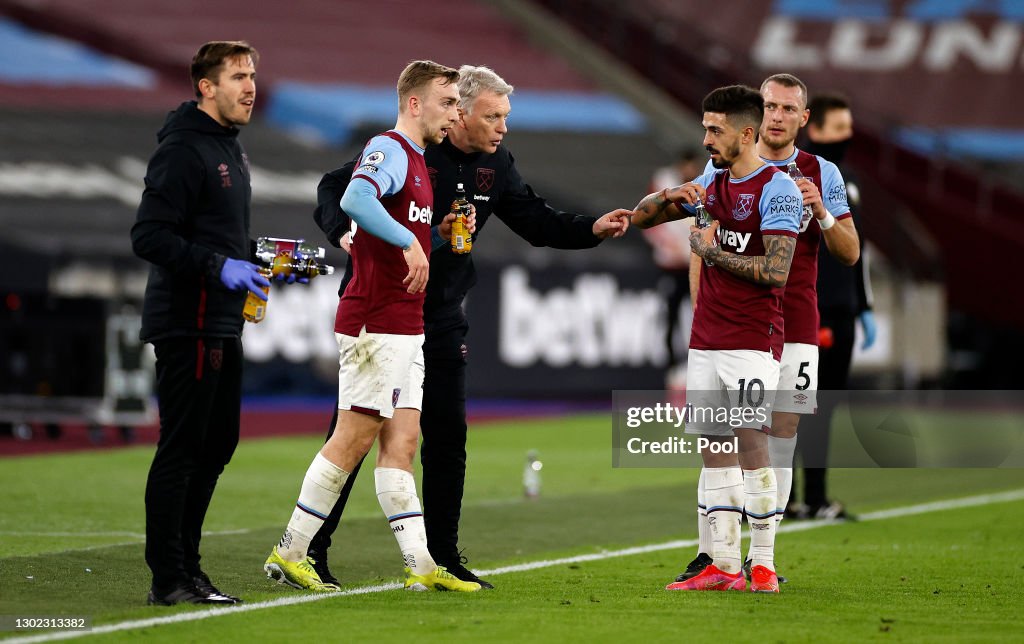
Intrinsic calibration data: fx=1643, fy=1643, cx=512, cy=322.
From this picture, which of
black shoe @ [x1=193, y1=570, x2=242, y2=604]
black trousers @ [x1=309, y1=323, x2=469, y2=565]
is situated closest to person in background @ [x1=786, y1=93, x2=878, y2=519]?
black trousers @ [x1=309, y1=323, x2=469, y2=565]

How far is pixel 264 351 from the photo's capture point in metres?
21.0

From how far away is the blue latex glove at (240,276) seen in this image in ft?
21.6

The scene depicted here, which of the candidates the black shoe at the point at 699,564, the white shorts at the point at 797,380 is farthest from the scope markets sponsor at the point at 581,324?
the black shoe at the point at 699,564

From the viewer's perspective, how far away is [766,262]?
7.07 metres

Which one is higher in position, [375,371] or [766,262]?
[766,262]

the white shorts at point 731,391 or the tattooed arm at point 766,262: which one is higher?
the tattooed arm at point 766,262

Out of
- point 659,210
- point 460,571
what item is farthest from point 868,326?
point 460,571

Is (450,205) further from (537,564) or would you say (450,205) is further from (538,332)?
(538,332)

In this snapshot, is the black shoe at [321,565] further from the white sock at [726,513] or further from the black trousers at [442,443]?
the white sock at [726,513]

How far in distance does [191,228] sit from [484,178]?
1.46 m

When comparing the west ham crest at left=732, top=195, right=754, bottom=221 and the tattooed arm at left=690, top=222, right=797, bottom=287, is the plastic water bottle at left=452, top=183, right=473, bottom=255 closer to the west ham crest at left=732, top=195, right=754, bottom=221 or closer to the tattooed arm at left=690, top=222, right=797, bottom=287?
the tattooed arm at left=690, top=222, right=797, bottom=287

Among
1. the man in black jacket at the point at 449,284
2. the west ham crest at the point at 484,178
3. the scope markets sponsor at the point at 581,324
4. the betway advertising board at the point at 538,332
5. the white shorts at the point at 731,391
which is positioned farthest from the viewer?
the scope markets sponsor at the point at 581,324

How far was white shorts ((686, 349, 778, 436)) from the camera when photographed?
7.17 metres

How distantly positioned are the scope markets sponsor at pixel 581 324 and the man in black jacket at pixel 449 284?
13.5 metres
